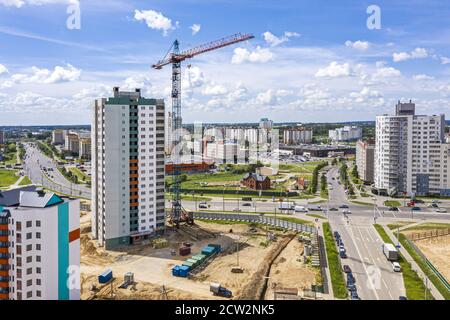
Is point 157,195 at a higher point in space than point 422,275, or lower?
higher

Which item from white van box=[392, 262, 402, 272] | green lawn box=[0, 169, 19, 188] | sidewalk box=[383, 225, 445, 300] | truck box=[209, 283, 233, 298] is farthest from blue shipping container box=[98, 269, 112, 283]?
green lawn box=[0, 169, 19, 188]

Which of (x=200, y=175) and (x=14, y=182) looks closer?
(x=14, y=182)

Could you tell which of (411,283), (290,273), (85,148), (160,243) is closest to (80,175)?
(85,148)

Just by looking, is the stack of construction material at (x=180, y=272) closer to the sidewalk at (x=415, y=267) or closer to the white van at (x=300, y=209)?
the sidewalk at (x=415, y=267)

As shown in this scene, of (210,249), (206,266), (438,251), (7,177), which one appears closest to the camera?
(206,266)

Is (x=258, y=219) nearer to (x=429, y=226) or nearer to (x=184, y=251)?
(x=184, y=251)

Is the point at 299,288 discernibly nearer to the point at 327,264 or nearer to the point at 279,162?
the point at 327,264
